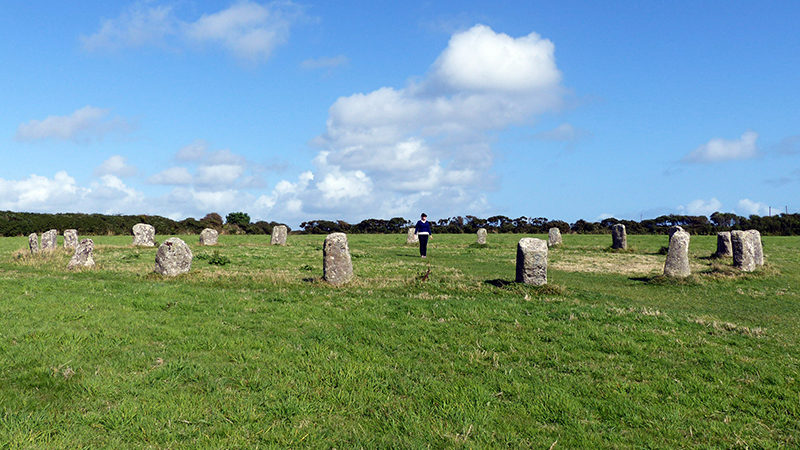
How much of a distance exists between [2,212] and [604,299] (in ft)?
225

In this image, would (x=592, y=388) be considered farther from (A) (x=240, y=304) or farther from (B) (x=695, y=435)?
(A) (x=240, y=304)

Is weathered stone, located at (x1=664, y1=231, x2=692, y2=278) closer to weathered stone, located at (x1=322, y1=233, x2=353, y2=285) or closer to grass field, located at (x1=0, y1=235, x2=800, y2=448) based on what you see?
grass field, located at (x1=0, y1=235, x2=800, y2=448)

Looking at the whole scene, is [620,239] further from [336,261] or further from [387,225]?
[387,225]

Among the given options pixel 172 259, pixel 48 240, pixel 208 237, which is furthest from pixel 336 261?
pixel 208 237

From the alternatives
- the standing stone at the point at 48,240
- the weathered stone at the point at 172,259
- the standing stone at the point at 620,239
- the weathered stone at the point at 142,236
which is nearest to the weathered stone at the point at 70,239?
the standing stone at the point at 48,240

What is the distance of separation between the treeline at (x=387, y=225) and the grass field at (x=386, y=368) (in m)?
46.2

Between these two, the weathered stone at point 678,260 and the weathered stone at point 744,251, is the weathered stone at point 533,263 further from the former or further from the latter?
the weathered stone at point 744,251

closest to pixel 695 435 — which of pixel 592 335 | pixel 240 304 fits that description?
pixel 592 335

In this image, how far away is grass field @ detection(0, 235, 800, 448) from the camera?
20.3 ft

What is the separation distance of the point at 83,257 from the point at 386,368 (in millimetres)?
18572

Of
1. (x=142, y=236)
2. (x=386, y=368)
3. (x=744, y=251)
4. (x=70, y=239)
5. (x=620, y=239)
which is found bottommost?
(x=386, y=368)

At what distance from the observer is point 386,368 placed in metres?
8.17

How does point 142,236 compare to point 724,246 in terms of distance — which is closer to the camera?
point 724,246

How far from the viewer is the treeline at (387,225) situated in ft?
177
